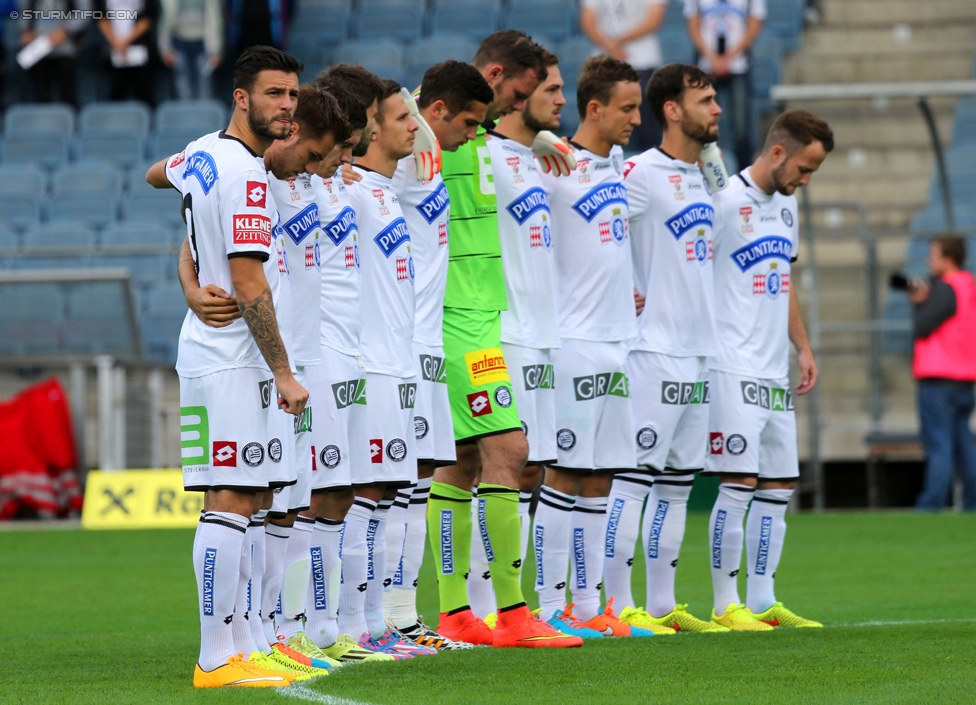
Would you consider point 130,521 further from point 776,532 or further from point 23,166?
point 776,532

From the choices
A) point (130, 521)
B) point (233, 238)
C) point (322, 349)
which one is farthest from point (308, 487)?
point (130, 521)

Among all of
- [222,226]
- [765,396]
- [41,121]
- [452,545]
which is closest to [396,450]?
[452,545]

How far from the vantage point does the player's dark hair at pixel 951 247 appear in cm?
1411

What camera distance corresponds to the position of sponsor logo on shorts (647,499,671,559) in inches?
304

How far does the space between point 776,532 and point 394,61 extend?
12458mm

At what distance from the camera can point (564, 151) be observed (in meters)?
7.46

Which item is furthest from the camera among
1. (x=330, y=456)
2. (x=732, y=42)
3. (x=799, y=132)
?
(x=732, y=42)

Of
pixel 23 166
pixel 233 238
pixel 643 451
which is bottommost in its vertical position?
pixel 643 451

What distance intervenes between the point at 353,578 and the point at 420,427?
0.69 meters

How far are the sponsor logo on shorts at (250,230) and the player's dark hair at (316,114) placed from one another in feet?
2.02

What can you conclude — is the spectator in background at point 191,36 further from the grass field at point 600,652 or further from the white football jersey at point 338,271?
the white football jersey at point 338,271

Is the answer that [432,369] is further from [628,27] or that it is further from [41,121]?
[41,121]

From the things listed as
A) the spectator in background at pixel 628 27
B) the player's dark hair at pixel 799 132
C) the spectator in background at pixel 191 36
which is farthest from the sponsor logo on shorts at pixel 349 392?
the spectator in background at pixel 191 36

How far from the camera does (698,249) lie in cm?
781
